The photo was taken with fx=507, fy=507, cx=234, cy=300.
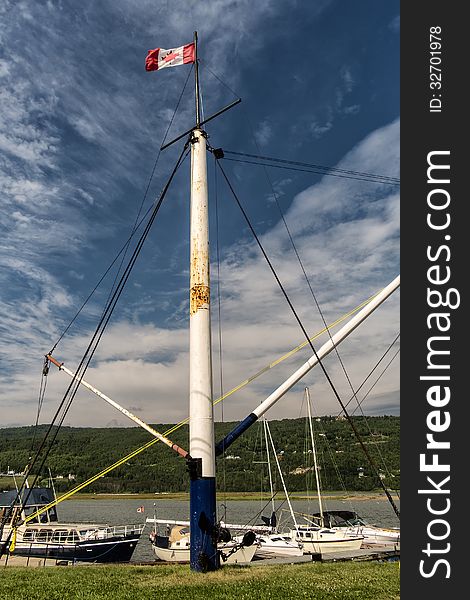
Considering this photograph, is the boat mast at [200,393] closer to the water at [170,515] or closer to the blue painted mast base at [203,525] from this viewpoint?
the blue painted mast base at [203,525]

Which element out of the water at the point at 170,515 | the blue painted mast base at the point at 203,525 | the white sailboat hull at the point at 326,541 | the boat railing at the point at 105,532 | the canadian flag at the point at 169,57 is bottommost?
the water at the point at 170,515

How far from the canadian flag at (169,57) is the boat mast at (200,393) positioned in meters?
4.69

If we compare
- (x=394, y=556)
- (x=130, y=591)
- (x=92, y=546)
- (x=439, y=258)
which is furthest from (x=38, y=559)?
(x=439, y=258)

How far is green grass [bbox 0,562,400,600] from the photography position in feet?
34.4

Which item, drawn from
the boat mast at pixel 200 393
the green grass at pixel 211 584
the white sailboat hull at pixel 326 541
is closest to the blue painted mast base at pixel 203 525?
the boat mast at pixel 200 393

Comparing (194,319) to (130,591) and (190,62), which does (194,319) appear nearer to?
(130,591)

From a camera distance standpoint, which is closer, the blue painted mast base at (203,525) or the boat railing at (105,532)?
the blue painted mast base at (203,525)

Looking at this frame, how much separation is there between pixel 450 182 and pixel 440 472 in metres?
5.51

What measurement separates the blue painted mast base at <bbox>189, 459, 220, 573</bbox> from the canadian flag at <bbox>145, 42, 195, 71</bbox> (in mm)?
13789

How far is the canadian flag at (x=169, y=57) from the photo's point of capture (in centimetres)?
1817

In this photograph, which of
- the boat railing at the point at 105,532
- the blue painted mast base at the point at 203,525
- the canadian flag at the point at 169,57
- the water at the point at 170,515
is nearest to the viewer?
the blue painted mast base at the point at 203,525

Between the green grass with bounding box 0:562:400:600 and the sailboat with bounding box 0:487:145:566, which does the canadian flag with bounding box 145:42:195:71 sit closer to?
the green grass with bounding box 0:562:400:600

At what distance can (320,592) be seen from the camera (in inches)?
423

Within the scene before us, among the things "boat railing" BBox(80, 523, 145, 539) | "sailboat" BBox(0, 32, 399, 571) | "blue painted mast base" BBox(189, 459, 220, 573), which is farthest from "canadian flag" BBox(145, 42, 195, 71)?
"boat railing" BBox(80, 523, 145, 539)
